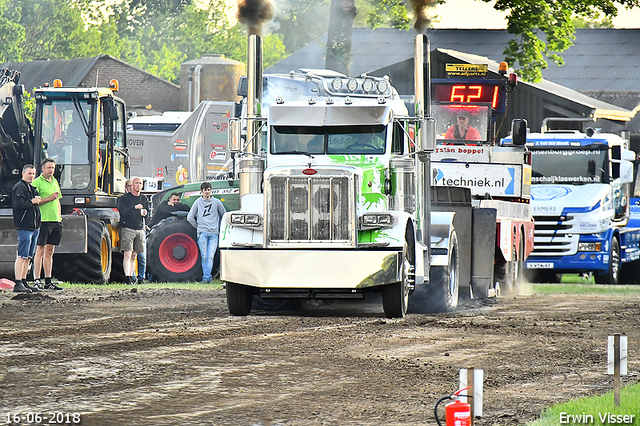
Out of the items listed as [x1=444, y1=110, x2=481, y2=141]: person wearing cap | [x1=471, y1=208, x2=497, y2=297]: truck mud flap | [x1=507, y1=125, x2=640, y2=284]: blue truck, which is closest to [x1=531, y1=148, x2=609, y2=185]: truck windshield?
[x1=507, y1=125, x2=640, y2=284]: blue truck

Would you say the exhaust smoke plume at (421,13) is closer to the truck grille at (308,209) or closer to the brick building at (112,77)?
the truck grille at (308,209)

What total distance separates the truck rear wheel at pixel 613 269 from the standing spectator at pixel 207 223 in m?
8.79

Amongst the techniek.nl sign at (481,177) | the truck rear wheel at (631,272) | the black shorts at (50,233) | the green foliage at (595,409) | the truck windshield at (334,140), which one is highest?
the truck windshield at (334,140)

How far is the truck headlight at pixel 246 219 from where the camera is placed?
13.2 metres

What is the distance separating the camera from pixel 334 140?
14.1 meters

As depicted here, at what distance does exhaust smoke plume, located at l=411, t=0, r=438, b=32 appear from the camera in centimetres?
2017

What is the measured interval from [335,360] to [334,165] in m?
3.97

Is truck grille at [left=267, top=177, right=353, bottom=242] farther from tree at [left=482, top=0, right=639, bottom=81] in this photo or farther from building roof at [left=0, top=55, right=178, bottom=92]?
building roof at [left=0, top=55, right=178, bottom=92]

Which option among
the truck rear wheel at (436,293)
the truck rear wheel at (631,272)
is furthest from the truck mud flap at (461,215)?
the truck rear wheel at (631,272)

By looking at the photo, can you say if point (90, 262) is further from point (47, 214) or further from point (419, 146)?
point (419, 146)

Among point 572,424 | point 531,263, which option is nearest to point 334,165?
point 572,424

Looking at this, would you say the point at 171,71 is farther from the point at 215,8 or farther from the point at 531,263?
the point at 531,263

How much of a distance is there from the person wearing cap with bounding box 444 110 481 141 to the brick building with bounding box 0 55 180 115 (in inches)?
1736

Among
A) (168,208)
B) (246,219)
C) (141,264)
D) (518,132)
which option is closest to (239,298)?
(246,219)
